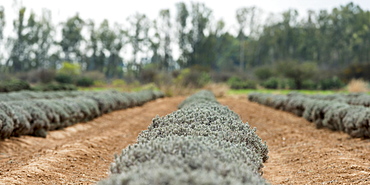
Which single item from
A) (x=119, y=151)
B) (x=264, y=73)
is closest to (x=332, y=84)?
(x=264, y=73)

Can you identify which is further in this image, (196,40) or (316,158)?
(196,40)

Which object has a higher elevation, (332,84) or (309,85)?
(332,84)

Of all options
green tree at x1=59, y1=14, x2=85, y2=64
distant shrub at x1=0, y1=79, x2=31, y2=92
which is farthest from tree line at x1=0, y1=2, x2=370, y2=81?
distant shrub at x1=0, y1=79, x2=31, y2=92

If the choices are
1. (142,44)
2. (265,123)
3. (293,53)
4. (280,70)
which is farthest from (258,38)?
(265,123)

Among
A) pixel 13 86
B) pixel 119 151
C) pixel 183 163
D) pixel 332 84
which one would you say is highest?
pixel 183 163

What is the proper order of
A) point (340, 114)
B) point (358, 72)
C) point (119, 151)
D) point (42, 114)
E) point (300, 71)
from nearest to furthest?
1. point (119, 151)
2. point (42, 114)
3. point (340, 114)
4. point (300, 71)
5. point (358, 72)

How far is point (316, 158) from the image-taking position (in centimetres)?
543

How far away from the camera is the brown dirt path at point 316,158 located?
4207 mm

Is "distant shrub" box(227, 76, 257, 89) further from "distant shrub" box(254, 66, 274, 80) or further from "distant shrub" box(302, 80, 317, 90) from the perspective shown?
"distant shrub" box(254, 66, 274, 80)

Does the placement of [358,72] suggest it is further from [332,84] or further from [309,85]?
[309,85]

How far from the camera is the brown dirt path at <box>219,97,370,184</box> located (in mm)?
4207

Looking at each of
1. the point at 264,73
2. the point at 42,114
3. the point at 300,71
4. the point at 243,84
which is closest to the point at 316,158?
the point at 42,114

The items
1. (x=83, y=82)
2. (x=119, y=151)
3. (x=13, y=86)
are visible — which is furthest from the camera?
(x=83, y=82)

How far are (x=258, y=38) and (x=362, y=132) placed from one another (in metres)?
56.6
